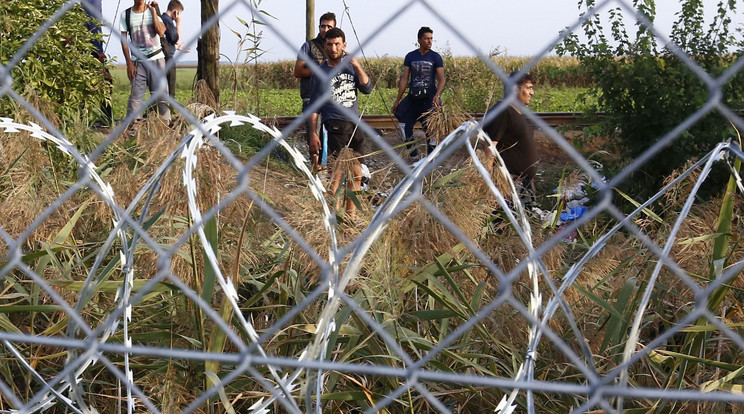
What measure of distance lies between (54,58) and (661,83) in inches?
168

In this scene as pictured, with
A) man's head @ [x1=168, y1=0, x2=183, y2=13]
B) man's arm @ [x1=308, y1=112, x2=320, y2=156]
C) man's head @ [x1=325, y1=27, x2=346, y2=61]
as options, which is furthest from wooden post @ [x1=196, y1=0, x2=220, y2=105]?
man's head @ [x1=325, y1=27, x2=346, y2=61]

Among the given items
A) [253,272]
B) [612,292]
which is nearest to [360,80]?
[253,272]

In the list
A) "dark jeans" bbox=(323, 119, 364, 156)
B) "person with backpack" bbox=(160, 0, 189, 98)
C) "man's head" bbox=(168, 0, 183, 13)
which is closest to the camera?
"dark jeans" bbox=(323, 119, 364, 156)

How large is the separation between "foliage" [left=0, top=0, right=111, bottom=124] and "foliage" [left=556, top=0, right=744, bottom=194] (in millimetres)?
3344

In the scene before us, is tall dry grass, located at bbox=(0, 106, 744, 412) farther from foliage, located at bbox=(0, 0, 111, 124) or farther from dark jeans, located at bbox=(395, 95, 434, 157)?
dark jeans, located at bbox=(395, 95, 434, 157)

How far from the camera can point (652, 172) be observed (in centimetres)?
603

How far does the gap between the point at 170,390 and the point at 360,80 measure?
A: 369cm

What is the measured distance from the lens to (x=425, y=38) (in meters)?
6.88

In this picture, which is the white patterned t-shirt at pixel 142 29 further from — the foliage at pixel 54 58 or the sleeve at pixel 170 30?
the foliage at pixel 54 58

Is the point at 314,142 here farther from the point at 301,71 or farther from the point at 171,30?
the point at 171,30

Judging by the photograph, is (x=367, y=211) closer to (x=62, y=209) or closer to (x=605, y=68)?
(x=62, y=209)

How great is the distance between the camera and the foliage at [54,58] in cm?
479

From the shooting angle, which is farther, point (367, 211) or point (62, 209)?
point (62, 209)

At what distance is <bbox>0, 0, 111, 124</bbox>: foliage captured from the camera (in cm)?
479
